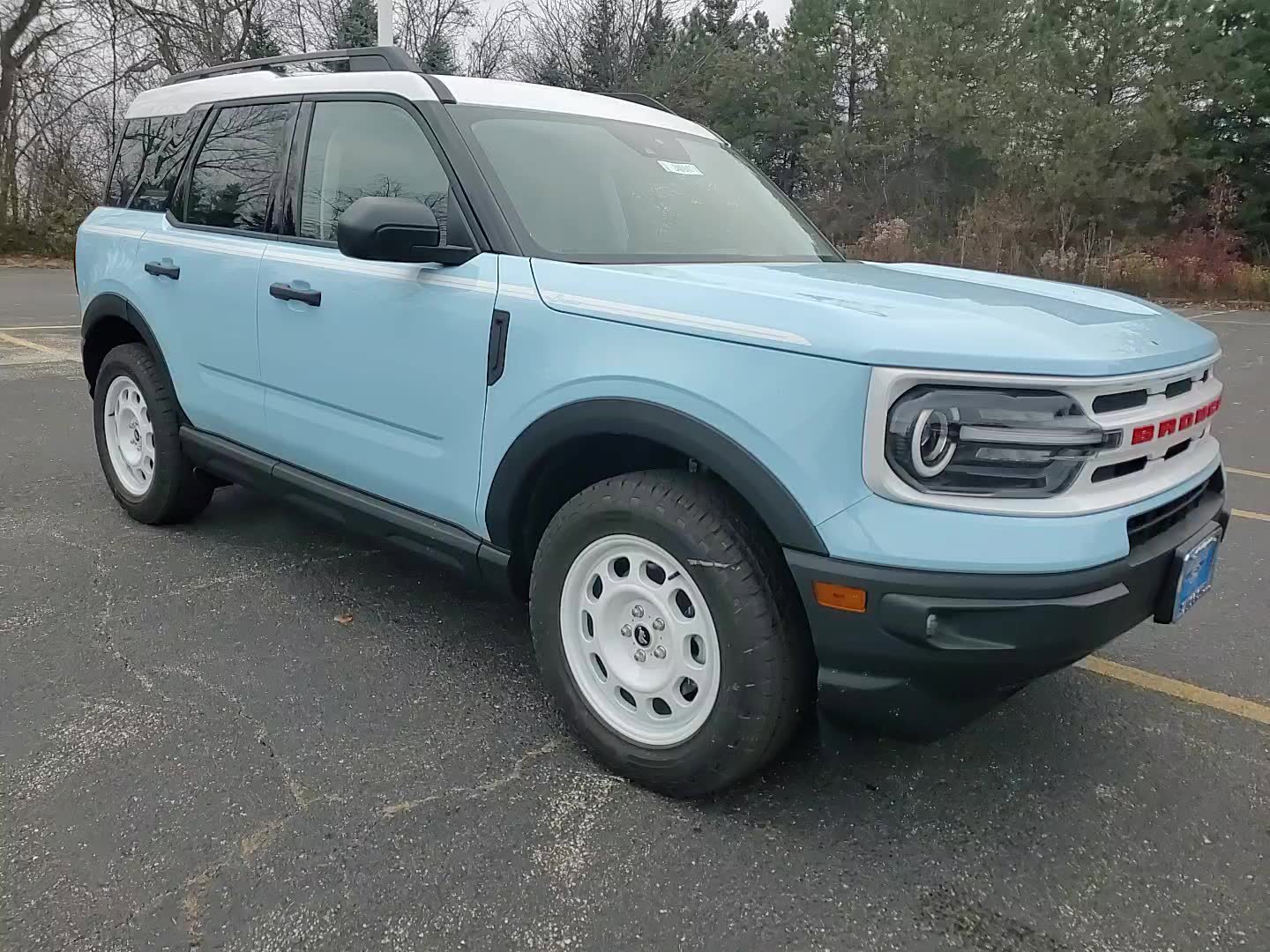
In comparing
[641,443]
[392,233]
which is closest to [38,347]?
[392,233]

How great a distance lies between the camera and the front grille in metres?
2.20

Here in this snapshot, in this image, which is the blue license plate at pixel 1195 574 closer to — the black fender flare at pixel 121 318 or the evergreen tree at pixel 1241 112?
the black fender flare at pixel 121 318

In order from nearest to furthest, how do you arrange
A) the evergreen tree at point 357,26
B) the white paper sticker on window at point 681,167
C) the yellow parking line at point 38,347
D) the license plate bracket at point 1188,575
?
the license plate bracket at point 1188,575 < the white paper sticker on window at point 681,167 < the yellow parking line at point 38,347 < the evergreen tree at point 357,26

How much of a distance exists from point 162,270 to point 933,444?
10.7ft

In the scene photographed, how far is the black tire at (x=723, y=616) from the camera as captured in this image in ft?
7.43

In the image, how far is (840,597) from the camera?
2104 mm

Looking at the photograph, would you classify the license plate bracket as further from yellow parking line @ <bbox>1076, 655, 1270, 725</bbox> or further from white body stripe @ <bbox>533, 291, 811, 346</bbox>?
white body stripe @ <bbox>533, 291, 811, 346</bbox>

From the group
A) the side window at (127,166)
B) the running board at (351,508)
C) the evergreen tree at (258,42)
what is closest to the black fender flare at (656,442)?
the running board at (351,508)

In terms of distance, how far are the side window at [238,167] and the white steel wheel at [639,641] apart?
200 centimetres

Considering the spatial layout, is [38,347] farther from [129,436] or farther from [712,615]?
[712,615]

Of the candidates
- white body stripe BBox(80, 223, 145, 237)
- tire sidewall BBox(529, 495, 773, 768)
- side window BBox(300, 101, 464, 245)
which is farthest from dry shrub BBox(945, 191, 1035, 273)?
tire sidewall BBox(529, 495, 773, 768)

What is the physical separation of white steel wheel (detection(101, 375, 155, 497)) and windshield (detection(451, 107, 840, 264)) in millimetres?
2255

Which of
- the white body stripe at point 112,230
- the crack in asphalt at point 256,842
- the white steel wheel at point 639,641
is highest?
the white body stripe at point 112,230

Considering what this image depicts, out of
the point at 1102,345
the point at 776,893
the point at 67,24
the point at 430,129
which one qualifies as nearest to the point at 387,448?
the point at 430,129
